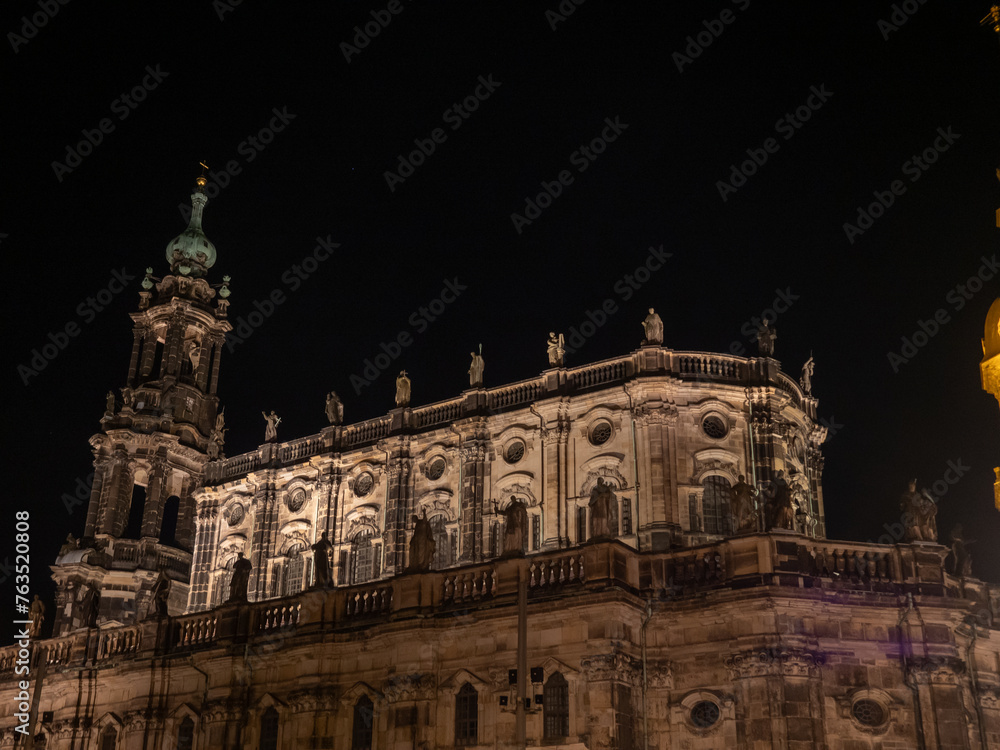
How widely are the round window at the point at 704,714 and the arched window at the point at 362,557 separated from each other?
83.1 feet

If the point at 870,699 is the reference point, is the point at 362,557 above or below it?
above

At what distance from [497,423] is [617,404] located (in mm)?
5911

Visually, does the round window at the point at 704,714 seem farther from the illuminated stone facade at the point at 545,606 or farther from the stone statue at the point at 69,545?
the stone statue at the point at 69,545

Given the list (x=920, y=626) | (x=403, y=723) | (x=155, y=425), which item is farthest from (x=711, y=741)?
(x=155, y=425)

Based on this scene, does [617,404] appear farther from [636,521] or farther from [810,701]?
[810,701]

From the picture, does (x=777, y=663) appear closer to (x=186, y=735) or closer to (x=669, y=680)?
(x=669, y=680)

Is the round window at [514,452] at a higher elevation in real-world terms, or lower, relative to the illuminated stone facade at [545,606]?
higher

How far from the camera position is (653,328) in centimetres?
4781

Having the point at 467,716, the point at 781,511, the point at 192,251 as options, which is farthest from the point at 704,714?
the point at 192,251

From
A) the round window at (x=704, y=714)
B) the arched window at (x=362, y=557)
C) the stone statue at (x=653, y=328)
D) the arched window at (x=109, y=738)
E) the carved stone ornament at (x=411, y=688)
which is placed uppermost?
the stone statue at (x=653, y=328)

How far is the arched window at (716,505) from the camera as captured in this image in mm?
44781

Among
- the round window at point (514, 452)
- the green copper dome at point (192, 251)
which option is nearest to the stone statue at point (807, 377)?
the round window at point (514, 452)

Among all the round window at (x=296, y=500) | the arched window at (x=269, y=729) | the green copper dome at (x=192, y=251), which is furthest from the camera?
the green copper dome at (x=192, y=251)

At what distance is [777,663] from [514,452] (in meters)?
23.2
